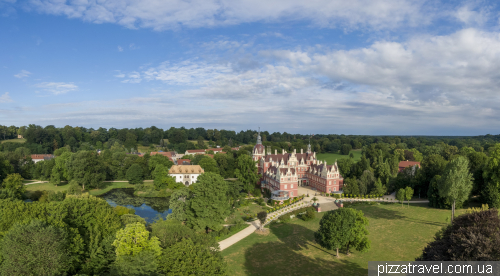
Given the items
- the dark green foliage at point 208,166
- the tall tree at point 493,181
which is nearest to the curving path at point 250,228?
the tall tree at point 493,181

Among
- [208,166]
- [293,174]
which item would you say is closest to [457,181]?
[293,174]

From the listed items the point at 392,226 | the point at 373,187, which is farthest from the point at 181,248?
the point at 373,187

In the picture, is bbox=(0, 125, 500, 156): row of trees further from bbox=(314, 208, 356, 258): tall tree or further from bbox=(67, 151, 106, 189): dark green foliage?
bbox=(314, 208, 356, 258): tall tree

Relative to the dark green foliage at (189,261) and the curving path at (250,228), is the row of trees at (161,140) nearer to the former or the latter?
the curving path at (250,228)

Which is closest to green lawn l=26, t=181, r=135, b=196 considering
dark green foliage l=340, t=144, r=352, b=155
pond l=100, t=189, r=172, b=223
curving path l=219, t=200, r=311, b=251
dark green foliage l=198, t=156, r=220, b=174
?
pond l=100, t=189, r=172, b=223

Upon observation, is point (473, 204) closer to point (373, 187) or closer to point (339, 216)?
point (373, 187)

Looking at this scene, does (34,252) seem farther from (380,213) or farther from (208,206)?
(380,213)
